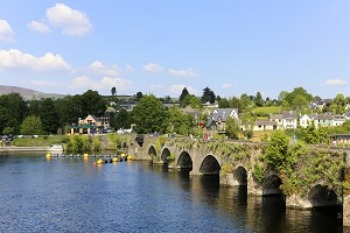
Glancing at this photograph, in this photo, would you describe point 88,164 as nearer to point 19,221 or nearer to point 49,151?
point 49,151

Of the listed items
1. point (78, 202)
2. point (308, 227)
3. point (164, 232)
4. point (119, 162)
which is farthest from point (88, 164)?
point (308, 227)

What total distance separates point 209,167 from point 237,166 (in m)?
18.1

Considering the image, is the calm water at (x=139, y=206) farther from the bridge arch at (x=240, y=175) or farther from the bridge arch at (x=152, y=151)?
the bridge arch at (x=152, y=151)

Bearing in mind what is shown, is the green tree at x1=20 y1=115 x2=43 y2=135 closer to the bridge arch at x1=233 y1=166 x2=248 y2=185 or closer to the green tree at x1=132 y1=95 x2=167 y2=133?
the green tree at x1=132 y1=95 x2=167 y2=133

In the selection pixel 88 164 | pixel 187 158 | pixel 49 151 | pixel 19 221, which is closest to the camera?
pixel 19 221

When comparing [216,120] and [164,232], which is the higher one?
[216,120]

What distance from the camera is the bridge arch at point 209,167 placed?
94.3m

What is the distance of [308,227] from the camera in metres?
52.8

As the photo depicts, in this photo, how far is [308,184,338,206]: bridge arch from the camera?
59131 mm

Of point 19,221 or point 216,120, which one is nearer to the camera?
point 19,221

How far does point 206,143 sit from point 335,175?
3874 cm

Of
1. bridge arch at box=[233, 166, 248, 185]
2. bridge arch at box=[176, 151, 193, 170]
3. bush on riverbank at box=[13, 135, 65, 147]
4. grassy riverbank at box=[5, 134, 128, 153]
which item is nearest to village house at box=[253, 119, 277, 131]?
grassy riverbank at box=[5, 134, 128, 153]

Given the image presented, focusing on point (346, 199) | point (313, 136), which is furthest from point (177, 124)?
point (346, 199)

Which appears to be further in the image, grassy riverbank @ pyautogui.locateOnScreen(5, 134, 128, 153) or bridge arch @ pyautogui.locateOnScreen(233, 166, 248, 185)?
grassy riverbank @ pyautogui.locateOnScreen(5, 134, 128, 153)
